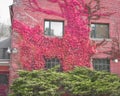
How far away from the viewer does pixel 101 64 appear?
74.1 ft

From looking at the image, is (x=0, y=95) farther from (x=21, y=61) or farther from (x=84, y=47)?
(x=84, y=47)

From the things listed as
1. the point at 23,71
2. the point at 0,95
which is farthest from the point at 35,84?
the point at 0,95

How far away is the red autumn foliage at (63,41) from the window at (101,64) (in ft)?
2.64

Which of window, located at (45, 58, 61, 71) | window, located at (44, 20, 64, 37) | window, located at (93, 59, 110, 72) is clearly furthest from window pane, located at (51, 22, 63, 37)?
window, located at (93, 59, 110, 72)

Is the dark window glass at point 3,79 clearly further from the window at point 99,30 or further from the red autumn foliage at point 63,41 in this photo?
the window at point 99,30

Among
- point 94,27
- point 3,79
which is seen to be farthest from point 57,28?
point 3,79

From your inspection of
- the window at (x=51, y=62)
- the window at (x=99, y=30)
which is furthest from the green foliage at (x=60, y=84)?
the window at (x=99, y=30)

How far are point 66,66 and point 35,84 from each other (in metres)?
3.71

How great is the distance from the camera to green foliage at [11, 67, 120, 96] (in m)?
18.6

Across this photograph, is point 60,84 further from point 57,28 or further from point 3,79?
point 3,79

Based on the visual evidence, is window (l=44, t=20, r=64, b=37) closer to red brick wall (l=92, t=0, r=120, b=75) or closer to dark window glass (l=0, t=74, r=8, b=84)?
red brick wall (l=92, t=0, r=120, b=75)

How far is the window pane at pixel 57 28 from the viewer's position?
22.5m

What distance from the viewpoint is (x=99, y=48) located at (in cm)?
2266

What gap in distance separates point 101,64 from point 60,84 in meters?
4.47
